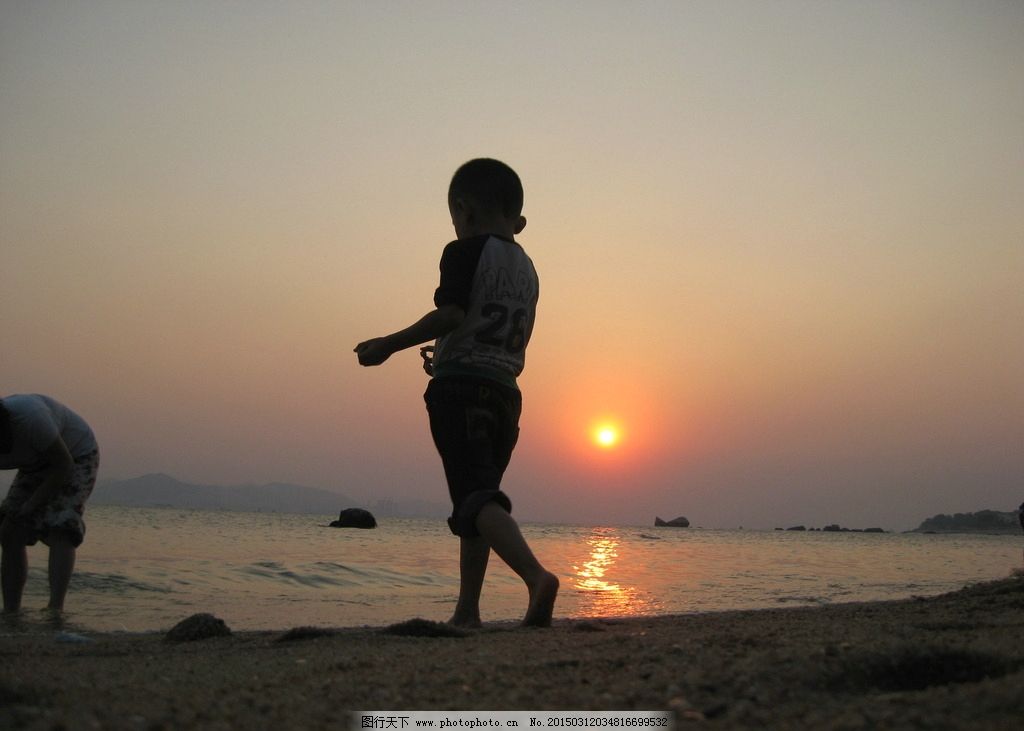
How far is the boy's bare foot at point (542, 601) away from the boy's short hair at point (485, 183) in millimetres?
1651

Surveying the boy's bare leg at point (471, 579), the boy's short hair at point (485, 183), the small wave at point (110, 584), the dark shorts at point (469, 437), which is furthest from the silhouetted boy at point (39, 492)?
the boy's short hair at point (485, 183)

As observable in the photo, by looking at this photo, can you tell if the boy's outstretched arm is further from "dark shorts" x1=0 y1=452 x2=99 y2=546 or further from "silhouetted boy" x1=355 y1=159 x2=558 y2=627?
"dark shorts" x1=0 y1=452 x2=99 y2=546

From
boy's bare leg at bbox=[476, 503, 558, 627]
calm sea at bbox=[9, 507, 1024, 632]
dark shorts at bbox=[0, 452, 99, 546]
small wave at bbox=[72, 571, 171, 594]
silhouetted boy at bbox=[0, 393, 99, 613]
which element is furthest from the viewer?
small wave at bbox=[72, 571, 171, 594]

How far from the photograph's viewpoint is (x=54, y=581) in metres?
4.98

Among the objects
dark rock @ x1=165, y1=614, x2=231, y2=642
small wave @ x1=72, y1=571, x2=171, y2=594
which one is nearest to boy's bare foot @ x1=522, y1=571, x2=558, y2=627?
dark rock @ x1=165, y1=614, x2=231, y2=642

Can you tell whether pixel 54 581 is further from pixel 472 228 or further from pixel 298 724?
pixel 298 724

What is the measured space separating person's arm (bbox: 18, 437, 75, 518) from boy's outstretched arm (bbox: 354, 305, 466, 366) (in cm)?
247

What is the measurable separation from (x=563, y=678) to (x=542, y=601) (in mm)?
1346

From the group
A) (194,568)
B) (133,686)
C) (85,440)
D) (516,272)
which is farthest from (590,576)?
(133,686)

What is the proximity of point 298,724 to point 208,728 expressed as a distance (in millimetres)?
150

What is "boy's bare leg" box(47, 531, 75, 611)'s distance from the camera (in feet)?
16.1

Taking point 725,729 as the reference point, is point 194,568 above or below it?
below

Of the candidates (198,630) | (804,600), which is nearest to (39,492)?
(198,630)

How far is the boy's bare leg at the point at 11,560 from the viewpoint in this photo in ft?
15.9
